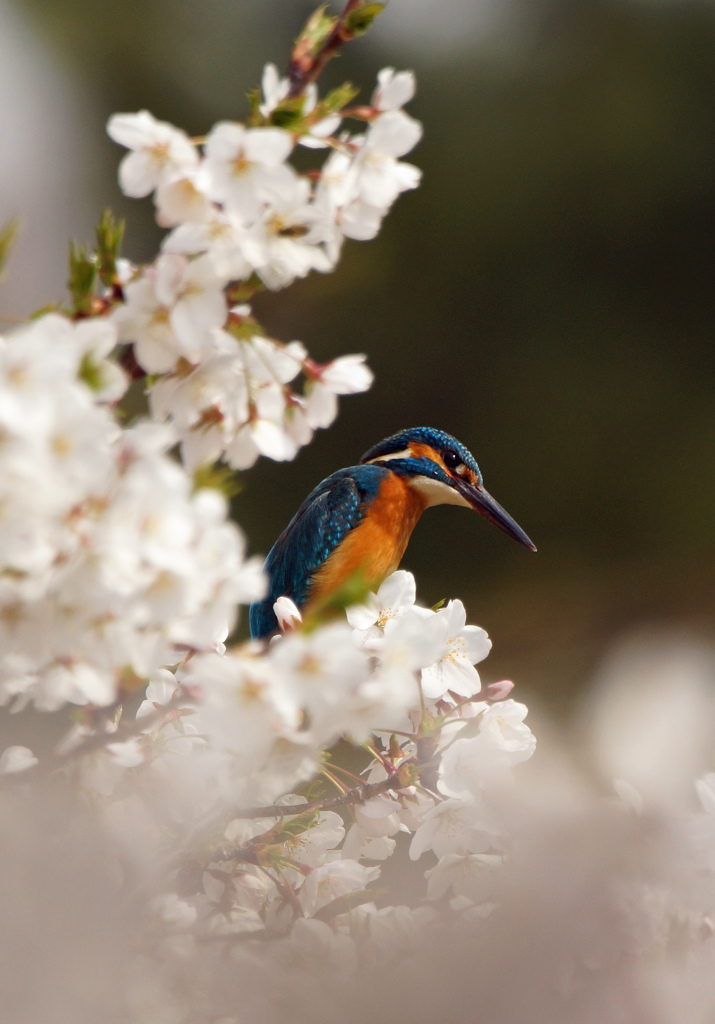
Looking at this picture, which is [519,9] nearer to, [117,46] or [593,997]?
[117,46]

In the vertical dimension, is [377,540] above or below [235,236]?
below

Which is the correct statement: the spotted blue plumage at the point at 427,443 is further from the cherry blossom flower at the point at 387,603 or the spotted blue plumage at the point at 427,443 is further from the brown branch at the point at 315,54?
the brown branch at the point at 315,54

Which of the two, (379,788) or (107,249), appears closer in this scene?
(107,249)

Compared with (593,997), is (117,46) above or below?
above

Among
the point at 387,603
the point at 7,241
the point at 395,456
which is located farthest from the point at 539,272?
the point at 7,241

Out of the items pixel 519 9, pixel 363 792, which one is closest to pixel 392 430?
pixel 519 9

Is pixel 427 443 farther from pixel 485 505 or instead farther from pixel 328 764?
pixel 328 764

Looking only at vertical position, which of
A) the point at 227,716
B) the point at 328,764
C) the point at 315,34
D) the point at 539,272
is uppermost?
the point at 315,34
